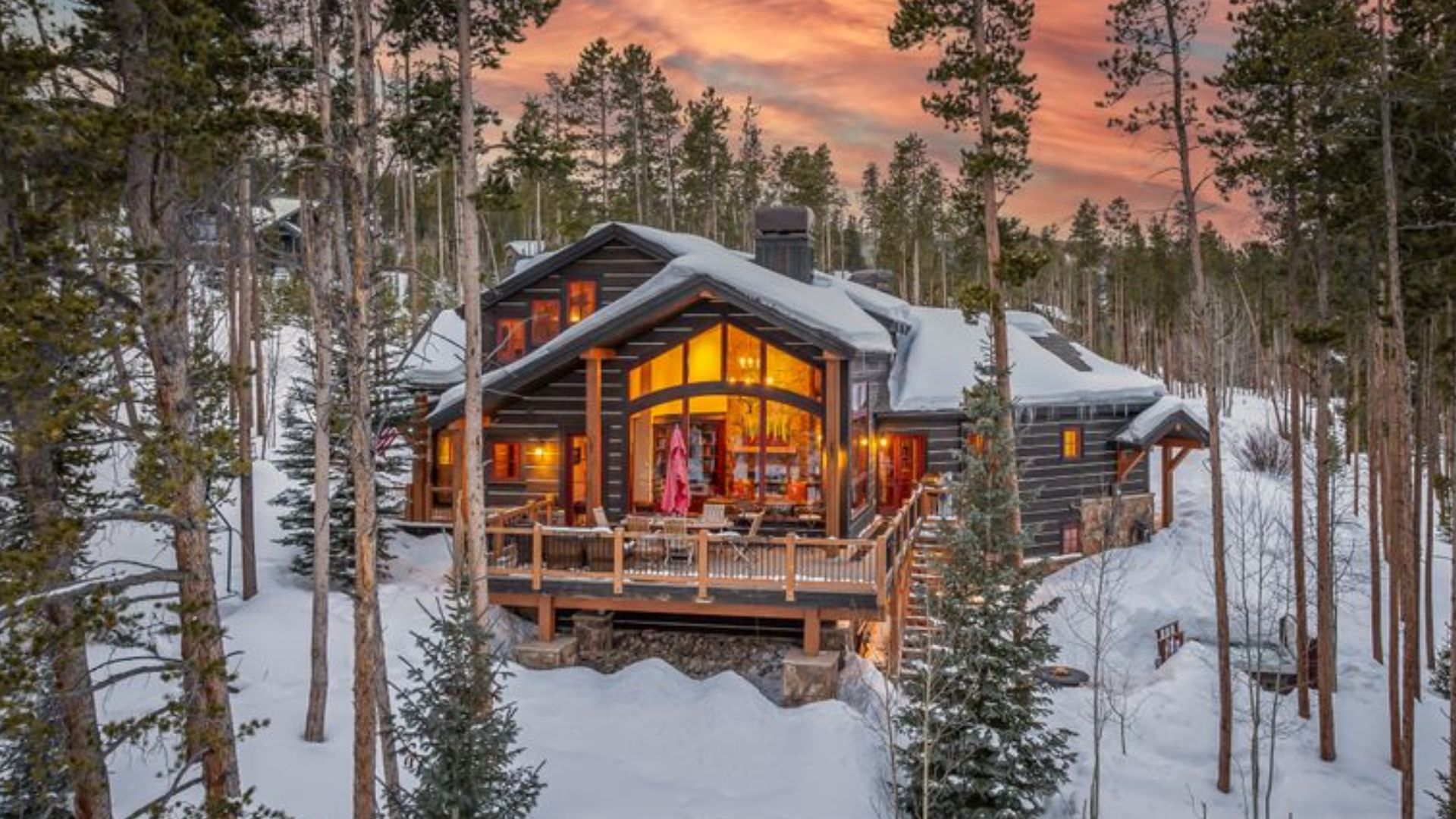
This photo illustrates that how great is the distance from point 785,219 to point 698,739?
43.8ft

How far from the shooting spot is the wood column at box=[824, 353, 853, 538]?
615 inches

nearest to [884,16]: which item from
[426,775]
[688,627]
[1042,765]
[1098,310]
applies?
[688,627]

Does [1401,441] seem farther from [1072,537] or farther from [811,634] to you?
[811,634]

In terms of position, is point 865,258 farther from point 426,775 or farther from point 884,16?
point 426,775

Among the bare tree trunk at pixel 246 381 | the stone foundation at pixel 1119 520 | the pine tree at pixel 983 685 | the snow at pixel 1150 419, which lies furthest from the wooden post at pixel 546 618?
the snow at pixel 1150 419

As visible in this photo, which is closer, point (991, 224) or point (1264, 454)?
point (991, 224)

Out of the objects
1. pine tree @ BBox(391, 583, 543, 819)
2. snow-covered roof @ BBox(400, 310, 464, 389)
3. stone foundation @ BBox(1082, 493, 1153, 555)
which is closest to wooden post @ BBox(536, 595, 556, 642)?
pine tree @ BBox(391, 583, 543, 819)

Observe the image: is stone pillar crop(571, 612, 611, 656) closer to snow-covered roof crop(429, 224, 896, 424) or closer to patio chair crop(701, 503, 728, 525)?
patio chair crop(701, 503, 728, 525)

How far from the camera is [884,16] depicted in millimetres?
15078

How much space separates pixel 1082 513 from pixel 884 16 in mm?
13985

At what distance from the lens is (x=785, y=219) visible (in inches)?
855

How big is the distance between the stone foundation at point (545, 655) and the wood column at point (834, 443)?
4913mm

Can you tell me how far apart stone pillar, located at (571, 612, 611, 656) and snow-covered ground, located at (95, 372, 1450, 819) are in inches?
30.4

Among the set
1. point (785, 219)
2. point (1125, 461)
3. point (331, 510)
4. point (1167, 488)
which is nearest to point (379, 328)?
point (331, 510)
